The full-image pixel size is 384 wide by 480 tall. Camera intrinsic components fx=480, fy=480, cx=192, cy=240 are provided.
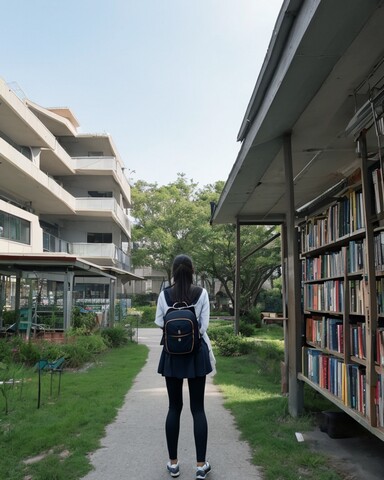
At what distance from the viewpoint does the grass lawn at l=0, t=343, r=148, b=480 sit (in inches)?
170

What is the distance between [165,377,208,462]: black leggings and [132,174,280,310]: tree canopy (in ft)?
67.5

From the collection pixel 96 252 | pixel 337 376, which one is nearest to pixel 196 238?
pixel 96 252

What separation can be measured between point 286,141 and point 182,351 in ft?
9.88

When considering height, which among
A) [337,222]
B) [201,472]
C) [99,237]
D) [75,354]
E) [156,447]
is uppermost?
[99,237]

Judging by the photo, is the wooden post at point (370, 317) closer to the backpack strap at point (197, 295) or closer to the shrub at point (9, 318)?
the backpack strap at point (197, 295)

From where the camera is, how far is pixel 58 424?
5.67m

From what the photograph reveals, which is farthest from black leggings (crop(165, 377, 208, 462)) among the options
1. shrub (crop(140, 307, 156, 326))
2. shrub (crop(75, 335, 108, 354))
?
shrub (crop(140, 307, 156, 326))

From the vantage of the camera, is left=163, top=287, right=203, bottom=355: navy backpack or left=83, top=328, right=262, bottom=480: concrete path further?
left=83, top=328, right=262, bottom=480: concrete path

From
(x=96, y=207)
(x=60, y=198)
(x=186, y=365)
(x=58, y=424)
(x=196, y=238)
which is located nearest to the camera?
(x=186, y=365)

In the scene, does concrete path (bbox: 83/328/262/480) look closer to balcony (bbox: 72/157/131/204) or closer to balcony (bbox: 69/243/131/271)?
balcony (bbox: 69/243/131/271)

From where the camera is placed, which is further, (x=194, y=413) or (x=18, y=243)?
(x=18, y=243)

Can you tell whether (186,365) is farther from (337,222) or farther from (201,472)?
(337,222)

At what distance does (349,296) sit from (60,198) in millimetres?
25914

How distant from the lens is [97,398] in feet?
24.0
